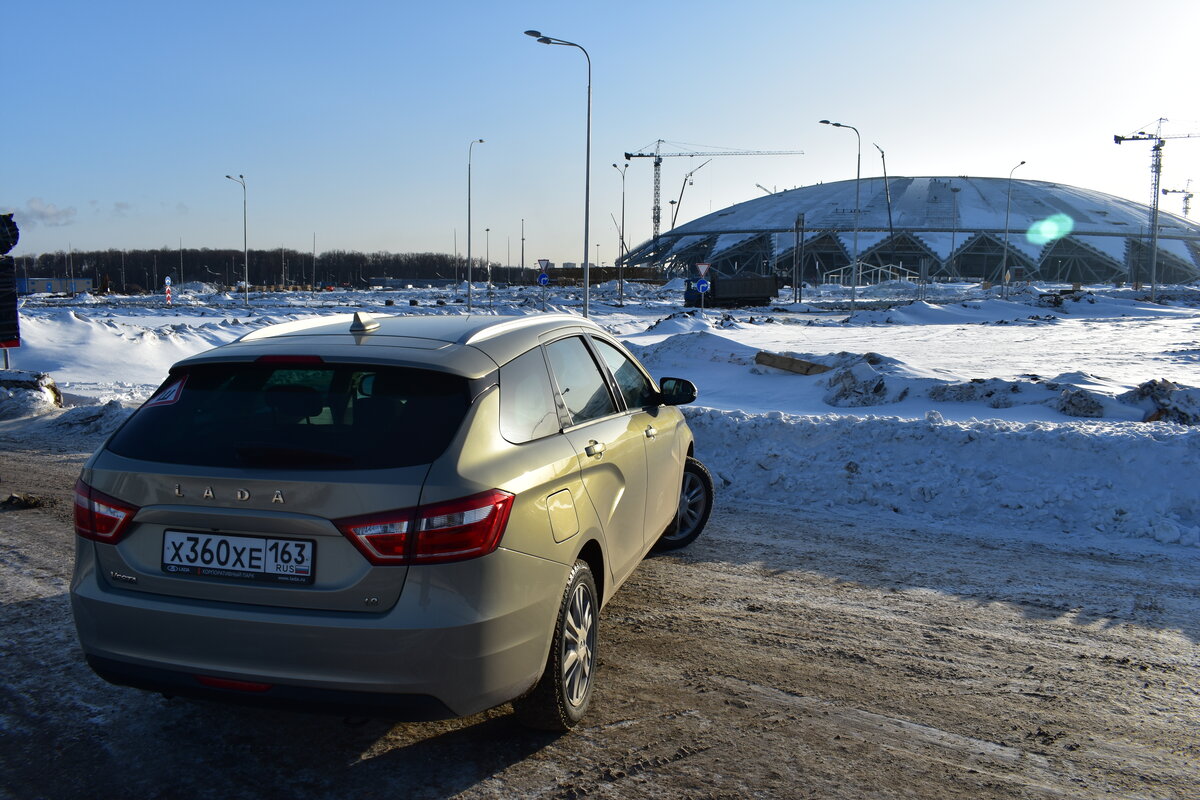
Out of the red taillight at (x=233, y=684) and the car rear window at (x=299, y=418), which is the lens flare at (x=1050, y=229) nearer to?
the car rear window at (x=299, y=418)

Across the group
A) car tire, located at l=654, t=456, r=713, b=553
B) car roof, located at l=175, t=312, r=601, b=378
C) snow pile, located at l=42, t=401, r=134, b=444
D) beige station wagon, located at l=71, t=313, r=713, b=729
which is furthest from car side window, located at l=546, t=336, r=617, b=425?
snow pile, located at l=42, t=401, r=134, b=444

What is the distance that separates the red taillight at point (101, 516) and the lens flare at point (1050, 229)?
101 m

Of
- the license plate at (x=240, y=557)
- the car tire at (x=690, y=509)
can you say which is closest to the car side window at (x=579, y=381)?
the license plate at (x=240, y=557)

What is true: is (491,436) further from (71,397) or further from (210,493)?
(71,397)

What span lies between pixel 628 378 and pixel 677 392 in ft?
1.48

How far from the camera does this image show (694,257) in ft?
334

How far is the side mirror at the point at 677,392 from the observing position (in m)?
5.33

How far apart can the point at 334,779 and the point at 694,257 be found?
101122 millimetres

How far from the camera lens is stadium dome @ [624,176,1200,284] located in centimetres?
8975

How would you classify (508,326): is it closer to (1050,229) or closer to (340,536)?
(340,536)

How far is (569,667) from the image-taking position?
3.52 metres

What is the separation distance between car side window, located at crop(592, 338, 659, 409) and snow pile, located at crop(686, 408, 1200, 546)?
2808 millimetres

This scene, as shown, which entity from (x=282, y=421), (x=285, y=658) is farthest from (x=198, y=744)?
(x=282, y=421)

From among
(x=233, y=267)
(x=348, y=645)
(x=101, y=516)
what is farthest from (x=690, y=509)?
(x=233, y=267)
